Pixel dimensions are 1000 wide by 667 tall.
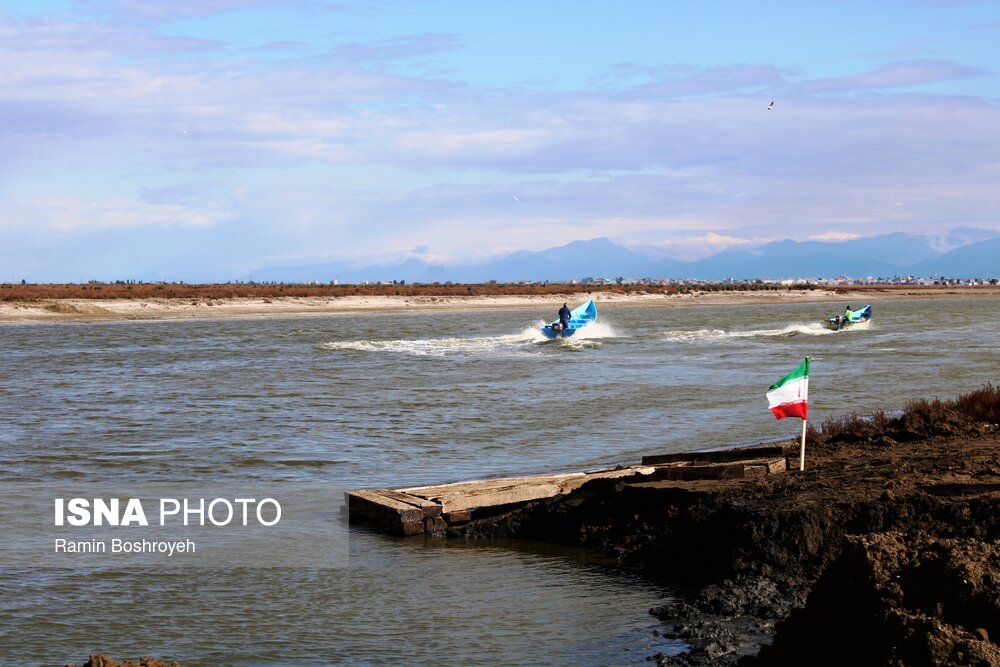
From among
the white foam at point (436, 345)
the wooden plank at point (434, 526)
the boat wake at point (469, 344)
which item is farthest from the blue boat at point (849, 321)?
the wooden plank at point (434, 526)

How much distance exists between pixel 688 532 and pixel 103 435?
46.6 ft

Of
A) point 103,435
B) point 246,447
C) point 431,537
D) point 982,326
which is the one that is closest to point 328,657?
point 431,537

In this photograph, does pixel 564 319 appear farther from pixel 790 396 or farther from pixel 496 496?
pixel 790 396

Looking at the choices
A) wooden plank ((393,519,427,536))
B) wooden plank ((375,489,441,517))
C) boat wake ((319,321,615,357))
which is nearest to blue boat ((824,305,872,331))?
boat wake ((319,321,615,357))

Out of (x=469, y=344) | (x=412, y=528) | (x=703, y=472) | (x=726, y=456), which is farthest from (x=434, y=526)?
(x=469, y=344)

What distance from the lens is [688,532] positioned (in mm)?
11688

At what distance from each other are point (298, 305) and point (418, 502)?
75.7 metres

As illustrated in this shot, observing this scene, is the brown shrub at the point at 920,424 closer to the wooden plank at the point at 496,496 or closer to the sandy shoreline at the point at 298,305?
the wooden plank at the point at 496,496

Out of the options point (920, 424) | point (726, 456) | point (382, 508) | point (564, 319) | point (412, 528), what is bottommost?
point (412, 528)

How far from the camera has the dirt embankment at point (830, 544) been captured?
6340 mm

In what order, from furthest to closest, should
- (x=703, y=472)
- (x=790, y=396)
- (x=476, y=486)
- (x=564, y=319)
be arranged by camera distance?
(x=564, y=319) < (x=476, y=486) < (x=703, y=472) < (x=790, y=396)

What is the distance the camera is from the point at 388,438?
70.2 feet

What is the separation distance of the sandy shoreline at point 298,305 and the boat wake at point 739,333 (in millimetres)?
29200

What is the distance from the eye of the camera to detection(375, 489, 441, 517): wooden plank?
13.4 m
